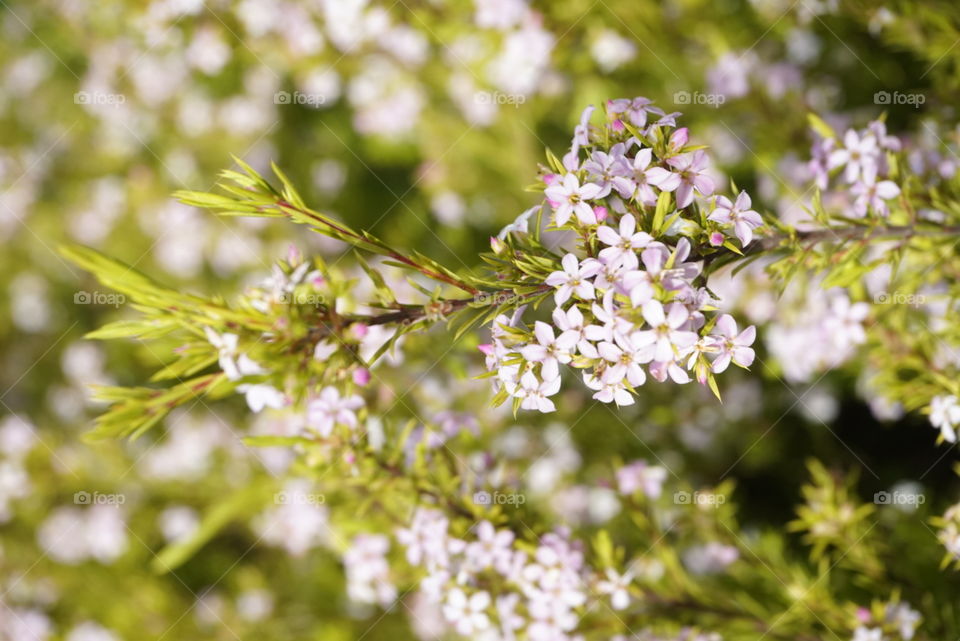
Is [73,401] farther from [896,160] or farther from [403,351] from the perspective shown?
[896,160]

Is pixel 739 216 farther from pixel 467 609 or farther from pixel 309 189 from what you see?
pixel 309 189

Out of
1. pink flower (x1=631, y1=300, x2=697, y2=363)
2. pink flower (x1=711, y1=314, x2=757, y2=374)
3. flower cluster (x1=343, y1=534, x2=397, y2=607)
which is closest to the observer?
pink flower (x1=631, y1=300, x2=697, y2=363)

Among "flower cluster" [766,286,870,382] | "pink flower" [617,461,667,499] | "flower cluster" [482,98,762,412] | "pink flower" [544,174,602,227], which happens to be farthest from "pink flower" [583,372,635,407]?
"flower cluster" [766,286,870,382]

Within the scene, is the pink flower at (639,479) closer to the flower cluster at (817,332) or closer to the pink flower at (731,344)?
the flower cluster at (817,332)

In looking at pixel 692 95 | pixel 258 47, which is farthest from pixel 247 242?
pixel 692 95

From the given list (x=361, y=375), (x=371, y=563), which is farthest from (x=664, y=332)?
(x=371, y=563)

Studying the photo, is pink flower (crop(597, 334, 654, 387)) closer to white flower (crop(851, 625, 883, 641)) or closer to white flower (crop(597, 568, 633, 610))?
white flower (crop(597, 568, 633, 610))
